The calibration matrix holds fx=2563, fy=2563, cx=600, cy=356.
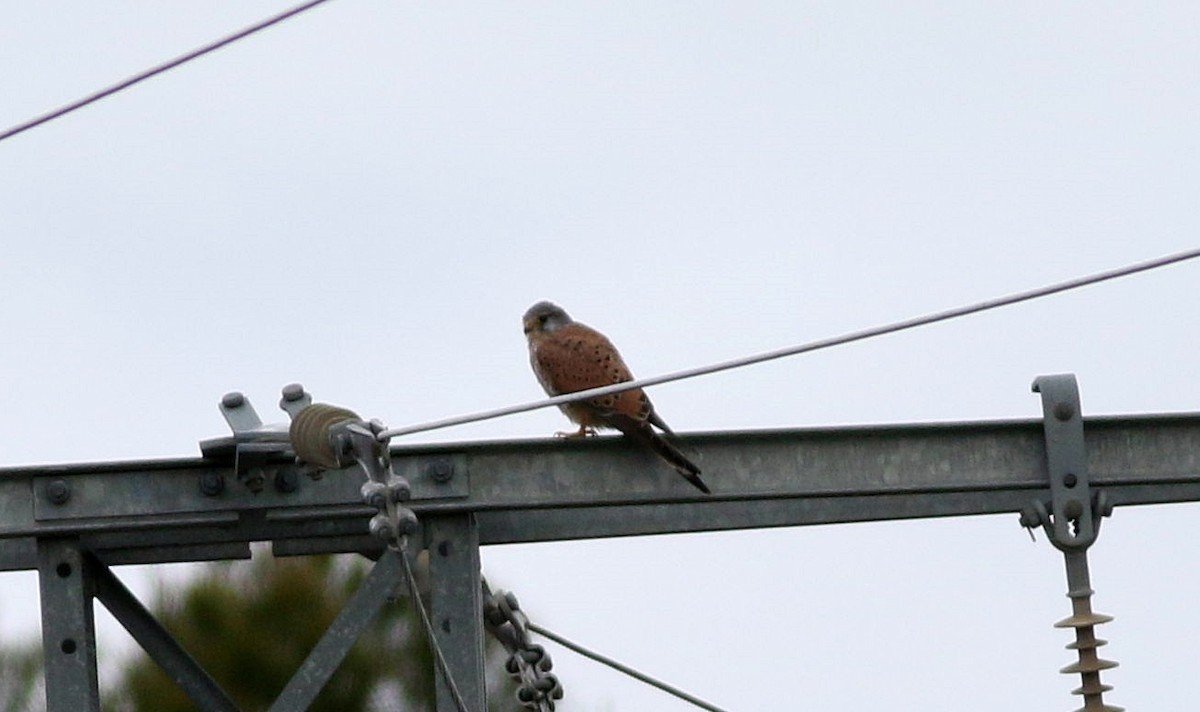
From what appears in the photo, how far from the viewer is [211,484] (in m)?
5.02


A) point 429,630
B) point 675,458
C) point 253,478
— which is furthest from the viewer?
point 675,458

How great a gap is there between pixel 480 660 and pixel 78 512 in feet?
2.72

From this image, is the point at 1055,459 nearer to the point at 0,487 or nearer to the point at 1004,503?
the point at 1004,503

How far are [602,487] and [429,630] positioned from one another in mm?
625

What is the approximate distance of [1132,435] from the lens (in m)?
5.26

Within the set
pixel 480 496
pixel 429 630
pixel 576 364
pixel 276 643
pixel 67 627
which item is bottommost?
pixel 429 630

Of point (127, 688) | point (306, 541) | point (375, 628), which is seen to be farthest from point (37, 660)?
point (306, 541)

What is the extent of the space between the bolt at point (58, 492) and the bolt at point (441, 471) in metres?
0.70

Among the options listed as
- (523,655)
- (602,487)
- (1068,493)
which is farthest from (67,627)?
(1068,493)

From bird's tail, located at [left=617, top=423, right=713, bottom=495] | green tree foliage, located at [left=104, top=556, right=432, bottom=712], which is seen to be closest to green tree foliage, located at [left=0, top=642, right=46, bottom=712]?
green tree foliage, located at [left=104, top=556, right=432, bottom=712]

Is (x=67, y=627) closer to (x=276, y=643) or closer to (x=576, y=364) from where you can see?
(x=576, y=364)

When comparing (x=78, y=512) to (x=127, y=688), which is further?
(x=127, y=688)

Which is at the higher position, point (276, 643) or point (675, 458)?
point (276, 643)

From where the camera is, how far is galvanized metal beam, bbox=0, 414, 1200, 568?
498 centimetres
